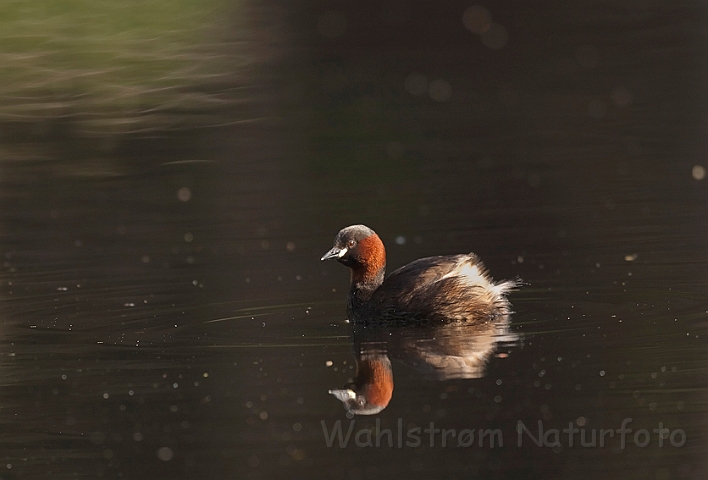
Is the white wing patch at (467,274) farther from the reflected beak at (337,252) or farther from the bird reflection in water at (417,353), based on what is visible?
the reflected beak at (337,252)

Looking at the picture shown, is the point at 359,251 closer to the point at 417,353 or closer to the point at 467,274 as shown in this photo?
the point at 467,274

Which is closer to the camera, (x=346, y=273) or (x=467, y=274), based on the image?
(x=467, y=274)

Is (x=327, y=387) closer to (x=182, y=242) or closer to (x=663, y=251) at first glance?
(x=663, y=251)

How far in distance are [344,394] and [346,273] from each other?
125 inches

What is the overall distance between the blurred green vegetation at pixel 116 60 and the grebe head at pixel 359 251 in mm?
7999

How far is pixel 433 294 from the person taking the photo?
26.1 feet

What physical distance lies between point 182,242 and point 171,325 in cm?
260

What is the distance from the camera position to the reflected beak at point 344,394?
6.57m

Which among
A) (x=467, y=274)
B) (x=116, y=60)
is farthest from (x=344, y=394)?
(x=116, y=60)

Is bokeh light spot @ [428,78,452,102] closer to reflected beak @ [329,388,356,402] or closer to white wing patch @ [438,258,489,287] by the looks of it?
white wing patch @ [438,258,489,287]

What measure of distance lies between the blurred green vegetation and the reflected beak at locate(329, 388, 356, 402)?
984 cm

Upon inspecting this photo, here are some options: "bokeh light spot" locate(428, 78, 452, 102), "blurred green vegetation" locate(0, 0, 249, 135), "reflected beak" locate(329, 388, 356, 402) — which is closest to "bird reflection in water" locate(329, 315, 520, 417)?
"reflected beak" locate(329, 388, 356, 402)

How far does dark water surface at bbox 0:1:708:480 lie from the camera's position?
5.99 meters

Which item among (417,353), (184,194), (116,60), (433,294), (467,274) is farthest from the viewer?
(116,60)
